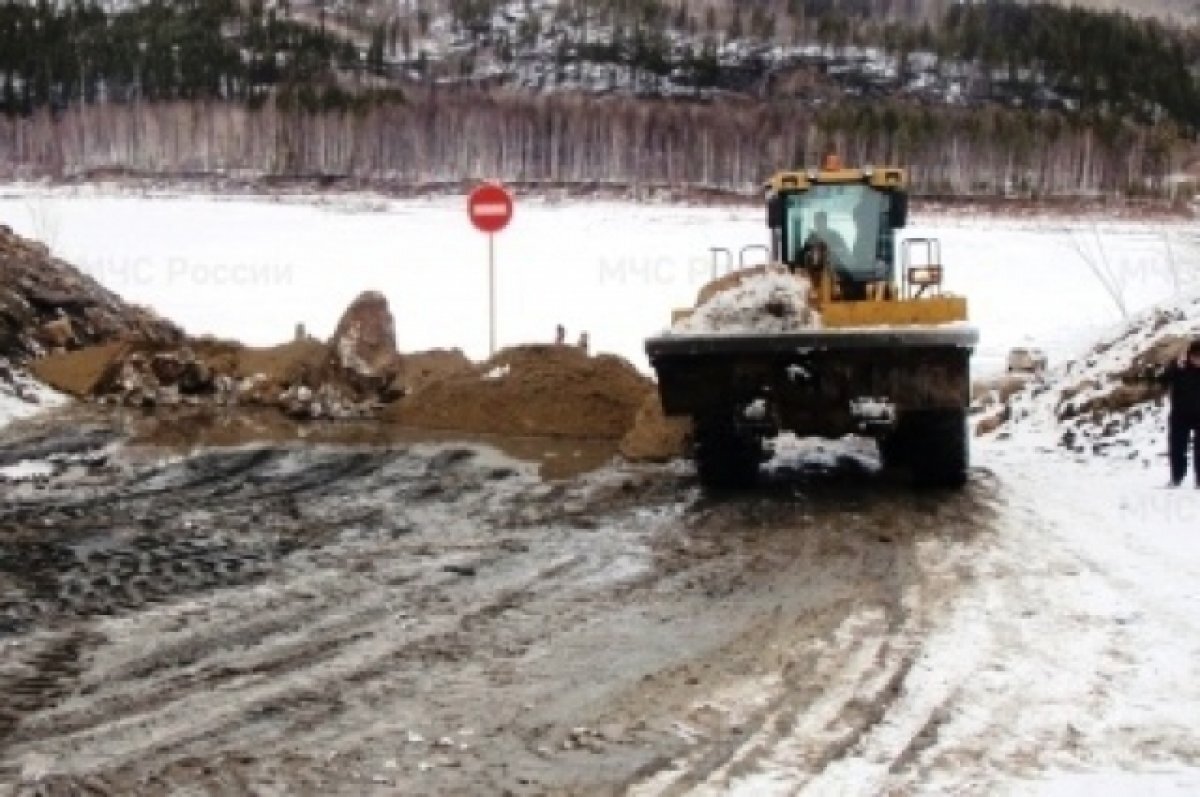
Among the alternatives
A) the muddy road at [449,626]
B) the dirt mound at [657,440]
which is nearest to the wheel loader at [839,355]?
the muddy road at [449,626]

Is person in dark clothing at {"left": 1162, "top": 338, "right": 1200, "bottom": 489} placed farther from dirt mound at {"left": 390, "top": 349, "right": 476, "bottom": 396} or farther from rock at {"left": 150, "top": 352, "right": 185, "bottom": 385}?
rock at {"left": 150, "top": 352, "right": 185, "bottom": 385}

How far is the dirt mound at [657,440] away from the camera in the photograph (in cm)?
1365

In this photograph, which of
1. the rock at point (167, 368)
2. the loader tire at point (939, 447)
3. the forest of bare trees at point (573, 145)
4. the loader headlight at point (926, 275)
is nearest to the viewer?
the loader tire at point (939, 447)

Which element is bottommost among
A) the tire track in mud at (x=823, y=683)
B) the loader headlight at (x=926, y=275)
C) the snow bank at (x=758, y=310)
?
the tire track in mud at (x=823, y=683)

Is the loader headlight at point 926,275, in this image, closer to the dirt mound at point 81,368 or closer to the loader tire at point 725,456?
the loader tire at point 725,456

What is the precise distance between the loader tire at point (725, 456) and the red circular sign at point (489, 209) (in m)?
8.98

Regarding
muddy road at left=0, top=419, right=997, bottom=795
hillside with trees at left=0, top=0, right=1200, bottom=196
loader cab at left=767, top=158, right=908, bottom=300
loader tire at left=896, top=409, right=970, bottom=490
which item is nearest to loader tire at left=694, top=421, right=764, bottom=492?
muddy road at left=0, top=419, right=997, bottom=795

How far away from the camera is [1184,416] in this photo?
11.2 m

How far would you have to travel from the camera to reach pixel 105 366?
57.7ft

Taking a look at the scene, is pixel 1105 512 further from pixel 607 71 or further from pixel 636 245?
pixel 607 71

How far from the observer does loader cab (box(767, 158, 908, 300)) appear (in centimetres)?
1270

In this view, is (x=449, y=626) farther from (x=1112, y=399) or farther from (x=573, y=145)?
(x=573, y=145)

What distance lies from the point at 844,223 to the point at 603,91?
342 feet

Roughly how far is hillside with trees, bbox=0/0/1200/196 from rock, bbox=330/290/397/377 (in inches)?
2184
